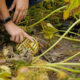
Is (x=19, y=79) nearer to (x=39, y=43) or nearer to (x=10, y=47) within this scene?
(x=10, y=47)

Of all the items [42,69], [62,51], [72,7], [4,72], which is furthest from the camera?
[62,51]

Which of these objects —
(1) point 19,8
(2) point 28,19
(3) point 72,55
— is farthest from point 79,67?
(2) point 28,19

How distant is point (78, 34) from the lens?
5.97ft

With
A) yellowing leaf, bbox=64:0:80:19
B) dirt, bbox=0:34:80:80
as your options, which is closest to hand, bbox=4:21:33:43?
dirt, bbox=0:34:80:80

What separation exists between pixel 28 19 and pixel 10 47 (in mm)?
464

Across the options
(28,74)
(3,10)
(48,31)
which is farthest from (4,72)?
(48,31)

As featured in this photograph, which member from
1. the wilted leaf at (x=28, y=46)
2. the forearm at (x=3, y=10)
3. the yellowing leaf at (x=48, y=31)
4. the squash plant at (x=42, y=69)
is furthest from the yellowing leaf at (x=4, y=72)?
the yellowing leaf at (x=48, y=31)

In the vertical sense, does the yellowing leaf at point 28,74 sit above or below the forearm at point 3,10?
below

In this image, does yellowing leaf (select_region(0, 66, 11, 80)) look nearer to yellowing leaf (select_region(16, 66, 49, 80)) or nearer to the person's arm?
yellowing leaf (select_region(16, 66, 49, 80))

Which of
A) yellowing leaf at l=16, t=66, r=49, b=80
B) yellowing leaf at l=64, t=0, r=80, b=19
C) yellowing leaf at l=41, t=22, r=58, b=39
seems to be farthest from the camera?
yellowing leaf at l=41, t=22, r=58, b=39

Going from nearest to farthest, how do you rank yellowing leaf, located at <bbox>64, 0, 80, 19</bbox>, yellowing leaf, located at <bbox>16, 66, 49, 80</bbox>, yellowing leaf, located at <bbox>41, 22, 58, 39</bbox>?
yellowing leaf, located at <bbox>16, 66, 49, 80</bbox> < yellowing leaf, located at <bbox>64, 0, 80, 19</bbox> < yellowing leaf, located at <bbox>41, 22, 58, 39</bbox>

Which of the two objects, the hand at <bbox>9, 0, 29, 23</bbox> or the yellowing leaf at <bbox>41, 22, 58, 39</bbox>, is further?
the yellowing leaf at <bbox>41, 22, 58, 39</bbox>

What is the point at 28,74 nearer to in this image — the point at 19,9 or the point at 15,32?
the point at 15,32

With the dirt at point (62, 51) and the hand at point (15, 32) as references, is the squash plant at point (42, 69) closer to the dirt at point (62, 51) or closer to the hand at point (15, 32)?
the dirt at point (62, 51)
